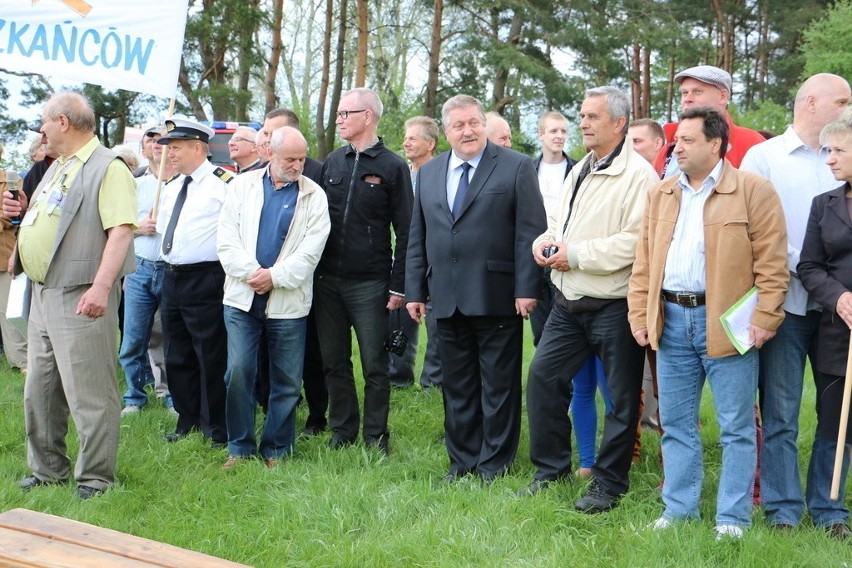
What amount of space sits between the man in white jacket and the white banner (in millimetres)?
1298

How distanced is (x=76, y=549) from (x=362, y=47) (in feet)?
62.6

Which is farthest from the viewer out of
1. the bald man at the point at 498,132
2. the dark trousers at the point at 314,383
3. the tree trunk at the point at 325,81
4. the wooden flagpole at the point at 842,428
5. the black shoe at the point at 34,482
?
the tree trunk at the point at 325,81

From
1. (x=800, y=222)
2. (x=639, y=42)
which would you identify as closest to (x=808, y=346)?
(x=800, y=222)

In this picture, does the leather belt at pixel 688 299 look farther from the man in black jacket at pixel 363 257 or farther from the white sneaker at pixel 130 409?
the white sneaker at pixel 130 409

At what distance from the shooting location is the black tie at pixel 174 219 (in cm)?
611

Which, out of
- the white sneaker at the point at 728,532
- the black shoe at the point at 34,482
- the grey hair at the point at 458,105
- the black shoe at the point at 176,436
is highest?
the grey hair at the point at 458,105

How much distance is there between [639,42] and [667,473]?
2054cm

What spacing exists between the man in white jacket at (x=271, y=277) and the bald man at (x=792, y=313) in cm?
269

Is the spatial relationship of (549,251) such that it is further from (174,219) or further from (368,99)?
(174,219)

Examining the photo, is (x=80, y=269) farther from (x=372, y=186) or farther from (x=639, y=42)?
(x=639, y=42)

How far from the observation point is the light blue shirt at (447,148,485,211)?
17.7ft

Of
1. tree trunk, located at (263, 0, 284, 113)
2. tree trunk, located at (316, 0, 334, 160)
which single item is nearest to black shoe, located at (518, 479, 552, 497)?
tree trunk, located at (263, 0, 284, 113)

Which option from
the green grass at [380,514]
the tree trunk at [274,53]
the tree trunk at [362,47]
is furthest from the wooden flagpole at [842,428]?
the tree trunk at [274,53]

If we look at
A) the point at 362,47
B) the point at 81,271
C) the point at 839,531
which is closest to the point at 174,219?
the point at 81,271
